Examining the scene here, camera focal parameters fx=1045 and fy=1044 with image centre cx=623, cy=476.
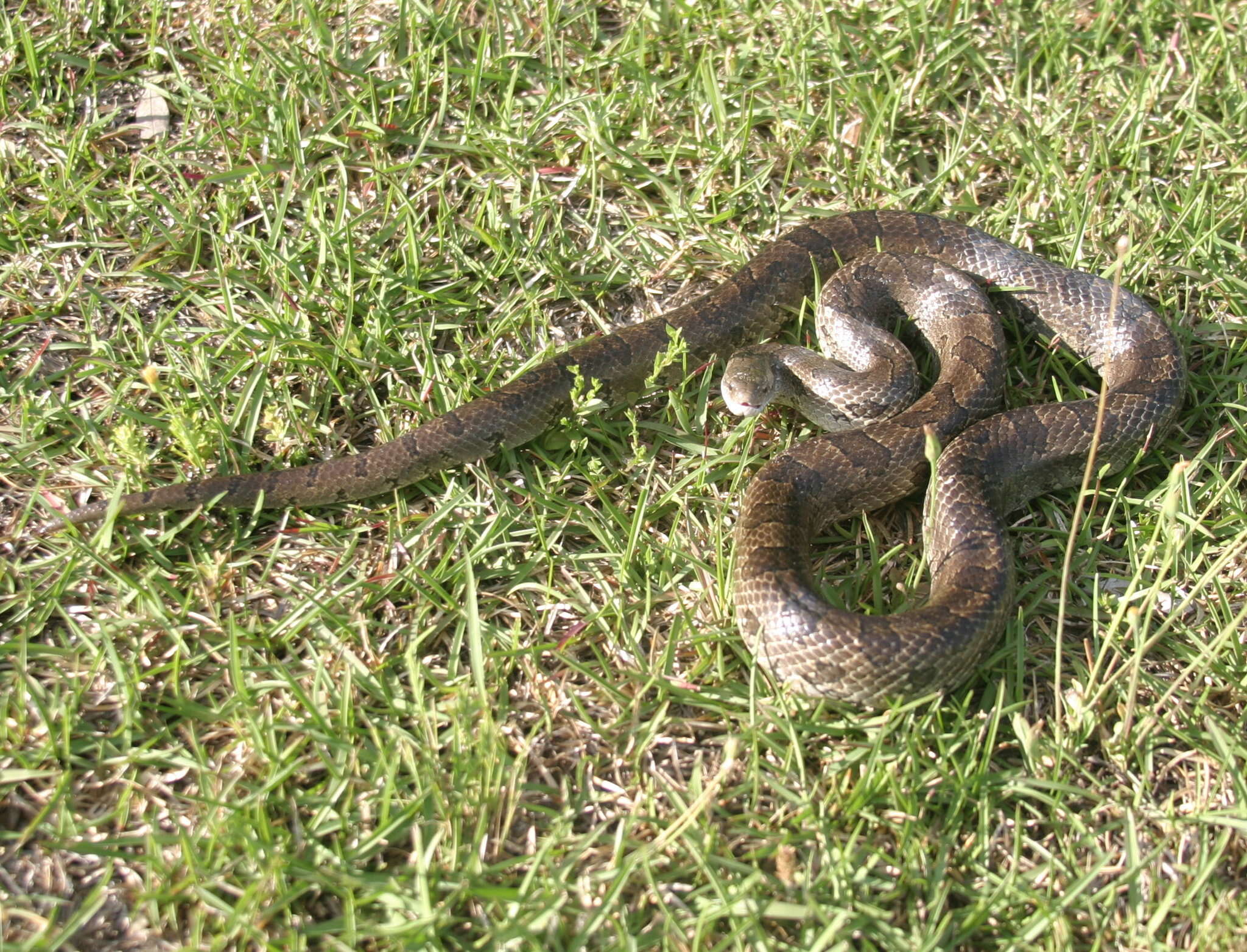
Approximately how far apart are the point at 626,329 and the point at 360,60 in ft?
8.43

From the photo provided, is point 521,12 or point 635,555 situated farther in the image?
point 521,12

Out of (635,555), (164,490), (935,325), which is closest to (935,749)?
(635,555)

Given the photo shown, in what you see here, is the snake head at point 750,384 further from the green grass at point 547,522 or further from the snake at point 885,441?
the snake at point 885,441

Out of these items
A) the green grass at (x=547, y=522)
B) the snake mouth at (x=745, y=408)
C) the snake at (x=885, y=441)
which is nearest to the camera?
the green grass at (x=547, y=522)

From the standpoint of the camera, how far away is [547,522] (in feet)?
16.7

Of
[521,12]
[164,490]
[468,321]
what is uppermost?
[521,12]

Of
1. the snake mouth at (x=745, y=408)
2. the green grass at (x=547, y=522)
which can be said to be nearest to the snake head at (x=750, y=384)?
the snake mouth at (x=745, y=408)

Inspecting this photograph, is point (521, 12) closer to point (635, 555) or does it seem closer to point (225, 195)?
point (225, 195)

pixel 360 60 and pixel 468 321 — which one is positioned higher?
pixel 360 60

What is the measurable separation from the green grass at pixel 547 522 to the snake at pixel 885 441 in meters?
0.18

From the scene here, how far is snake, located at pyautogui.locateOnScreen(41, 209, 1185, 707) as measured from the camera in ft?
14.5

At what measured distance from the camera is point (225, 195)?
6047mm

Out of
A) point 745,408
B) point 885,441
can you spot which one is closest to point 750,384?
point 745,408

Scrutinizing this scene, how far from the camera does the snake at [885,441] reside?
4410 mm
